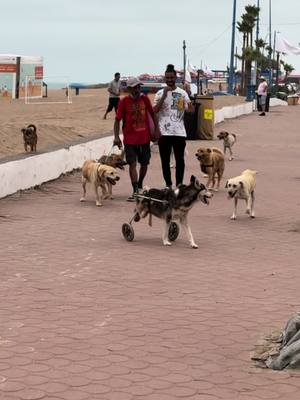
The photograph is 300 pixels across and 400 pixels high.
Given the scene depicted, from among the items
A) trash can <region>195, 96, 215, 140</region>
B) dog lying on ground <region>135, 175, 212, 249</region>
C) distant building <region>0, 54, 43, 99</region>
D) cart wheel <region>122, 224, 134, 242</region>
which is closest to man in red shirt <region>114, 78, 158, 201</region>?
cart wheel <region>122, 224, 134, 242</region>

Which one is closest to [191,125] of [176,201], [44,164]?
[44,164]

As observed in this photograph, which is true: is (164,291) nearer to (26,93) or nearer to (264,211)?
(264,211)

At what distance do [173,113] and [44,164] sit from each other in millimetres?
3406

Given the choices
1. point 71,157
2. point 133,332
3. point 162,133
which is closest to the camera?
point 133,332

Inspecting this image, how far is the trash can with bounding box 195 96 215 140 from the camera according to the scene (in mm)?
23972

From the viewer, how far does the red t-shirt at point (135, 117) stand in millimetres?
11039

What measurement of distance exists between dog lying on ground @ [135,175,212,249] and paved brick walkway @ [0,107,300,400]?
0.32 metres

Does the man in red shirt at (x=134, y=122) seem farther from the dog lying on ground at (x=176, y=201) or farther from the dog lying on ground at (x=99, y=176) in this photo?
the dog lying on ground at (x=176, y=201)

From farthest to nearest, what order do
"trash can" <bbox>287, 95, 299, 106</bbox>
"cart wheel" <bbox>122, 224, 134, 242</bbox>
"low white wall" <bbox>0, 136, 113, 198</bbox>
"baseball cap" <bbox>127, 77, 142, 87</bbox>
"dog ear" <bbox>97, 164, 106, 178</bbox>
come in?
"trash can" <bbox>287, 95, 299, 106</bbox> → "low white wall" <bbox>0, 136, 113, 198</bbox> → "dog ear" <bbox>97, 164, 106, 178</bbox> → "baseball cap" <bbox>127, 77, 142, 87</bbox> → "cart wheel" <bbox>122, 224, 134, 242</bbox>

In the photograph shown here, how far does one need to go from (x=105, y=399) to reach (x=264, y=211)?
7486mm

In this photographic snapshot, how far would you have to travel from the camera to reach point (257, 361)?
5.12 m

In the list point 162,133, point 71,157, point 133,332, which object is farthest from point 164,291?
point 71,157

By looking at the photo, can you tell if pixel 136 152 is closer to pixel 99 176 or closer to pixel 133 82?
pixel 99 176

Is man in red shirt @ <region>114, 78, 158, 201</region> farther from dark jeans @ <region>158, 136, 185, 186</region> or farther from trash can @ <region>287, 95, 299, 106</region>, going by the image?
trash can @ <region>287, 95, 299, 106</region>
